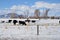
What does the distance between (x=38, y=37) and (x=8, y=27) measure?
648mm

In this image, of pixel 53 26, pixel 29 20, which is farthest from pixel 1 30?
pixel 53 26

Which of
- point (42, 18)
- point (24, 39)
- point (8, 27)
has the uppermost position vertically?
point (42, 18)

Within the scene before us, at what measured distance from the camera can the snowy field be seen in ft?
8.86

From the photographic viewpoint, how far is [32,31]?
2.84m

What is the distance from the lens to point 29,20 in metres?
2.87

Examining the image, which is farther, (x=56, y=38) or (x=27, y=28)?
(x=27, y=28)

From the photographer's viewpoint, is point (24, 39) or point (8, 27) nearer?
point (24, 39)

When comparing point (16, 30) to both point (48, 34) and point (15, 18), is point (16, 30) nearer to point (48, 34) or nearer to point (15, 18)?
point (15, 18)

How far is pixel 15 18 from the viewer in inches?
111

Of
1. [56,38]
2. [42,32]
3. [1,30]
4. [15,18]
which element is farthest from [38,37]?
[1,30]

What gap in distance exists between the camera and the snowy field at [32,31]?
8.86 feet

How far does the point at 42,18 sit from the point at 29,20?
0.27 metres

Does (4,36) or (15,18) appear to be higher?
(15,18)

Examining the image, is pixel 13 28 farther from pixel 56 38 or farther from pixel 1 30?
pixel 56 38
